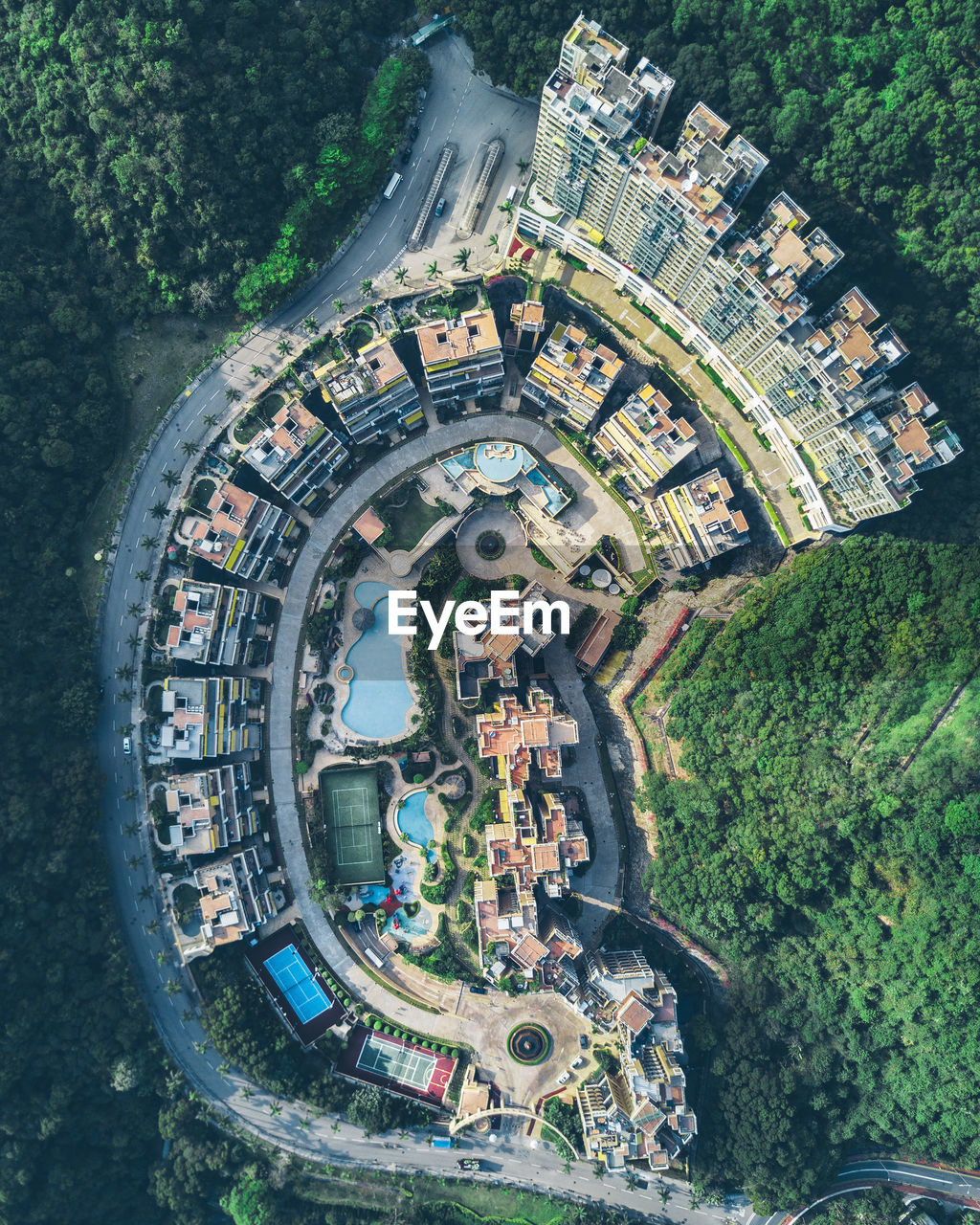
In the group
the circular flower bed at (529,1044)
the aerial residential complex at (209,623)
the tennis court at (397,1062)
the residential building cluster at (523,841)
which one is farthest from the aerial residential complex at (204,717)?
the circular flower bed at (529,1044)

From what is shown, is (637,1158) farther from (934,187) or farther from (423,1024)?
(934,187)

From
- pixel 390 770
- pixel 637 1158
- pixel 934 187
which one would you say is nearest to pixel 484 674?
pixel 390 770

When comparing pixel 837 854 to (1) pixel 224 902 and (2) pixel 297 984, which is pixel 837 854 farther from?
(1) pixel 224 902

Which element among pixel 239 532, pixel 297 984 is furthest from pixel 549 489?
pixel 297 984

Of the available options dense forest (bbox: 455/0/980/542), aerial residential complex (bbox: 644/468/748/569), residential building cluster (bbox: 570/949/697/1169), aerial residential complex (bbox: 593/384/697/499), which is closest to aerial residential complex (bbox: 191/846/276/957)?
residential building cluster (bbox: 570/949/697/1169)

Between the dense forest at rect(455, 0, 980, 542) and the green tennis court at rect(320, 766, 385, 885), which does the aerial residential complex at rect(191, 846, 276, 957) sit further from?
the dense forest at rect(455, 0, 980, 542)

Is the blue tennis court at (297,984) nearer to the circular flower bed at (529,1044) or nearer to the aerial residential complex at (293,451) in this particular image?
the circular flower bed at (529,1044)
